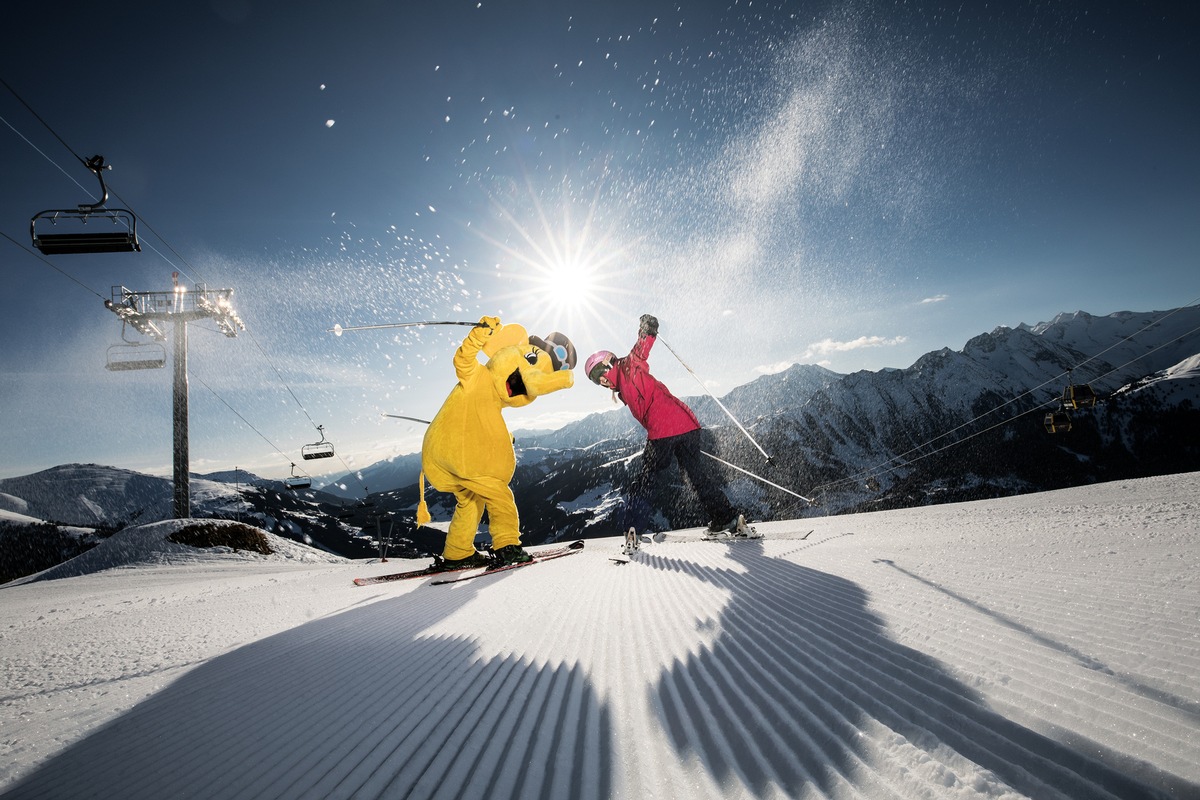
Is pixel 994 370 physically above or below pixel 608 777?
above

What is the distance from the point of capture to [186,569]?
11.0 m

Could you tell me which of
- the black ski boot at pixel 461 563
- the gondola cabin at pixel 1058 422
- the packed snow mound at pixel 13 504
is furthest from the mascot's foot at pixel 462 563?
the packed snow mound at pixel 13 504

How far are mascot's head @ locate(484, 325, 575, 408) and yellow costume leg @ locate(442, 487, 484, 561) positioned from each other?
1.80 meters

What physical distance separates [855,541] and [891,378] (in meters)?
198

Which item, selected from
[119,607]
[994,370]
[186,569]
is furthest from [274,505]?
[994,370]

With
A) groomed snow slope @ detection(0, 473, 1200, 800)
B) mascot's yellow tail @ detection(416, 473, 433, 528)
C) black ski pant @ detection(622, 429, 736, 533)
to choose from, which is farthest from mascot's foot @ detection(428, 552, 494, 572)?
groomed snow slope @ detection(0, 473, 1200, 800)

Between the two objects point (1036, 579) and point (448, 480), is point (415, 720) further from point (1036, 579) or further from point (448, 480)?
→ point (448, 480)

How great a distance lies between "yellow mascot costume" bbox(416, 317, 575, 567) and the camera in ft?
21.6

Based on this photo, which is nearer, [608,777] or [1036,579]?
[608,777]

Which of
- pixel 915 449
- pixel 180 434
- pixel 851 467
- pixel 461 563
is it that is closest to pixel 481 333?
pixel 461 563

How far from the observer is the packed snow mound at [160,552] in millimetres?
12297

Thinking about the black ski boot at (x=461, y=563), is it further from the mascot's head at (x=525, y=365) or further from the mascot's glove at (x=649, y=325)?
the mascot's glove at (x=649, y=325)

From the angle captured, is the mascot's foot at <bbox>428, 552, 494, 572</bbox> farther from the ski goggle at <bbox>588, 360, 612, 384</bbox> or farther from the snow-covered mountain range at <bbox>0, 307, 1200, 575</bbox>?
the snow-covered mountain range at <bbox>0, 307, 1200, 575</bbox>

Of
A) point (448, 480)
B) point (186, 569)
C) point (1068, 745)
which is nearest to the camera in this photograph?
point (1068, 745)
